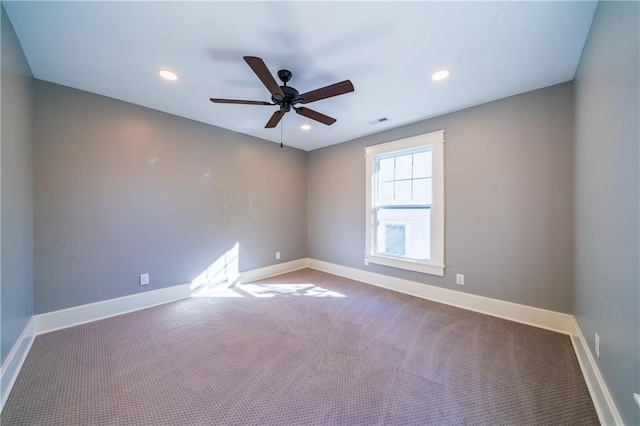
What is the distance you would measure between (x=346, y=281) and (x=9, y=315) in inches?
141

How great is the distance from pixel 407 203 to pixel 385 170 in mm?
668

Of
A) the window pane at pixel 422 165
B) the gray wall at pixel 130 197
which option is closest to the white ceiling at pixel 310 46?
the gray wall at pixel 130 197

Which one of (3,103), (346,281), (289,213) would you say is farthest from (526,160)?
(3,103)

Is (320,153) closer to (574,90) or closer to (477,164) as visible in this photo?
(477,164)

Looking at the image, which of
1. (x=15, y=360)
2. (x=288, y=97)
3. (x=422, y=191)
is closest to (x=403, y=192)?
(x=422, y=191)

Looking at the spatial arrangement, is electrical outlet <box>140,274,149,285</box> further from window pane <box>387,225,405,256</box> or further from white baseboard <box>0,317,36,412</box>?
window pane <box>387,225,405,256</box>

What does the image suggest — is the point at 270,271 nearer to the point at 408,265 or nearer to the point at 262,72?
the point at 408,265

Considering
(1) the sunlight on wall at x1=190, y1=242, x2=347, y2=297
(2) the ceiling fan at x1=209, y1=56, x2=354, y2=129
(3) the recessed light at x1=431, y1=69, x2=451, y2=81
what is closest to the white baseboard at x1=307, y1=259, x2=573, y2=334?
(1) the sunlight on wall at x1=190, y1=242, x2=347, y2=297

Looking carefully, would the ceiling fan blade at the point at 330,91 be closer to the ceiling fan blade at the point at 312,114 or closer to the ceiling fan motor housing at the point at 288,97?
the ceiling fan motor housing at the point at 288,97

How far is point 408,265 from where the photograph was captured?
11.3 ft

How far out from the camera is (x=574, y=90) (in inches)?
88.4

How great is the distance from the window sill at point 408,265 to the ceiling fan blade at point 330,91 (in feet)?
8.21

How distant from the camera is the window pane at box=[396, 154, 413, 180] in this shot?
355 cm

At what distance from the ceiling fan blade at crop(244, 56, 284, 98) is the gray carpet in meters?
2.21
